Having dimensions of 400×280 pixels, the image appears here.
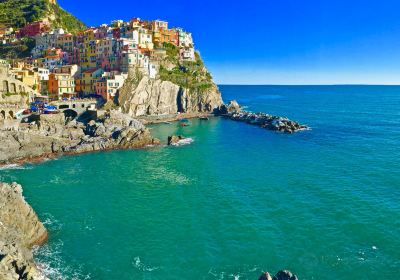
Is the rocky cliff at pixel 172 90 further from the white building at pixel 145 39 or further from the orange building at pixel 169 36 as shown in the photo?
the white building at pixel 145 39

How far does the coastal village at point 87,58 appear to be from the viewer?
9404 centimetres

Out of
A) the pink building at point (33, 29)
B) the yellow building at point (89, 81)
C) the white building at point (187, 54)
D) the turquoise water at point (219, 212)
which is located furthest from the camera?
the pink building at point (33, 29)

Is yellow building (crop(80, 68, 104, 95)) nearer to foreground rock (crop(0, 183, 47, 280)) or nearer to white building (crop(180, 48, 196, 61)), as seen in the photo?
white building (crop(180, 48, 196, 61))

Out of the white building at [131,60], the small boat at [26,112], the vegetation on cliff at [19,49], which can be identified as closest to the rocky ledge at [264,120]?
the white building at [131,60]

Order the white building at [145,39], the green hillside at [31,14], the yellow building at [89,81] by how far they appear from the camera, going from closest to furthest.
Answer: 1. the yellow building at [89,81]
2. the white building at [145,39]
3. the green hillside at [31,14]

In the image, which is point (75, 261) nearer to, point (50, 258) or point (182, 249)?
point (50, 258)

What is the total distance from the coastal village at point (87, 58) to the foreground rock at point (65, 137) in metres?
10.8

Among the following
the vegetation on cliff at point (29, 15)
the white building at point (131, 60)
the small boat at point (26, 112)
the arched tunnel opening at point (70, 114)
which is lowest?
the arched tunnel opening at point (70, 114)

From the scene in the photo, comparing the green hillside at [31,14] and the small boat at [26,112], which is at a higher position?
the green hillside at [31,14]

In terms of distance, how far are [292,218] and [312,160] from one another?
26.1 m

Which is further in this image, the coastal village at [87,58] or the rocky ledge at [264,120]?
the coastal village at [87,58]

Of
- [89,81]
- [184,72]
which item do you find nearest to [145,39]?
[184,72]

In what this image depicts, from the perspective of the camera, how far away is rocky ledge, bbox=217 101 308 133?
9206 centimetres

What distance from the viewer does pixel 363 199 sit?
1663 inches
